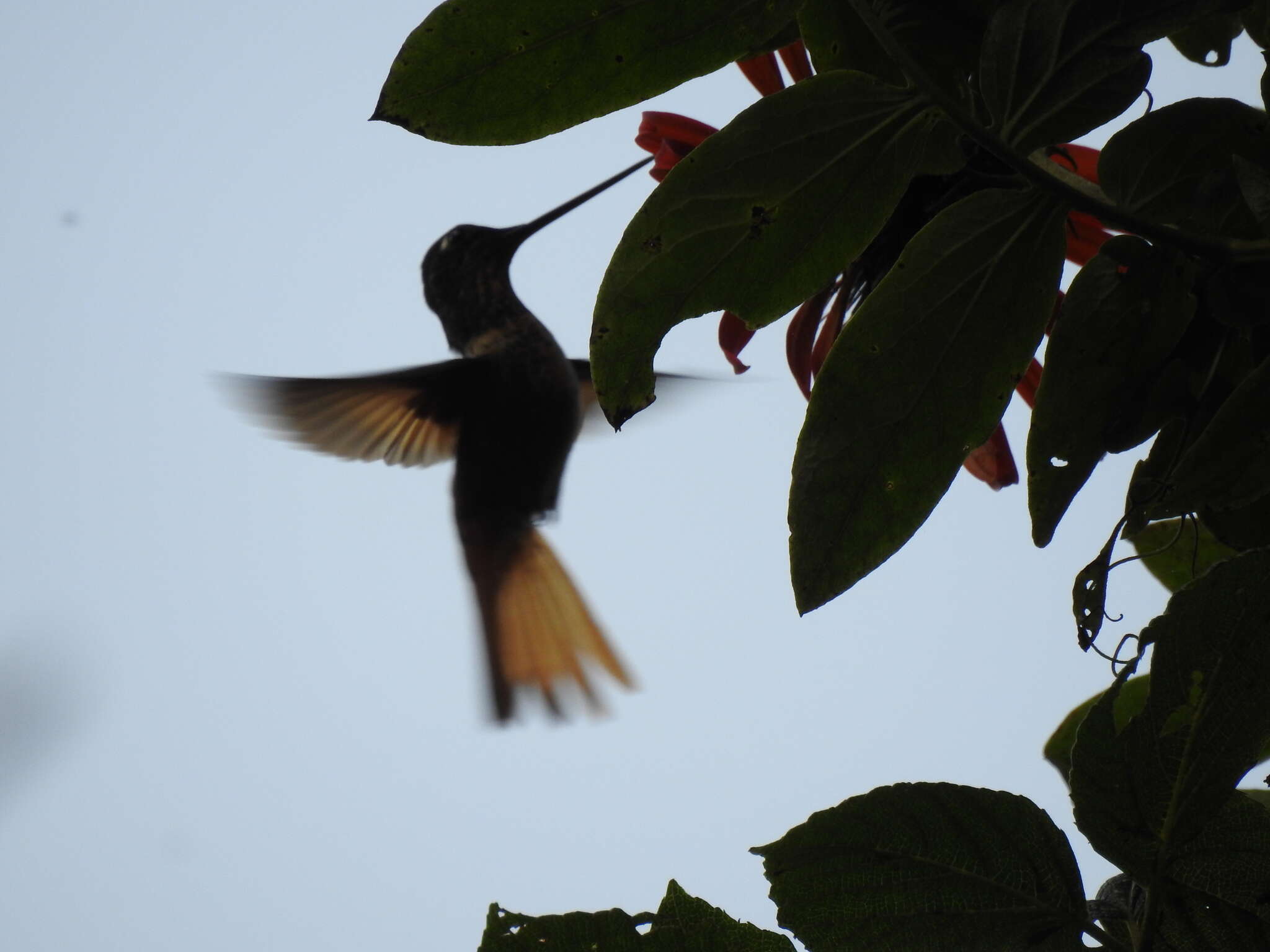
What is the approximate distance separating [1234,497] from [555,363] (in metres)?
2.96

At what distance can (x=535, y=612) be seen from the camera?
400cm

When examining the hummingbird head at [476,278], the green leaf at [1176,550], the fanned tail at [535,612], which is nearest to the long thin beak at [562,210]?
the hummingbird head at [476,278]

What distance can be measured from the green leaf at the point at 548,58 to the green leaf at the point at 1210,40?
2.15ft

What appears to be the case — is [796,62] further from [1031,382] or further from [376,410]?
[376,410]

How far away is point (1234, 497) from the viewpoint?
87cm

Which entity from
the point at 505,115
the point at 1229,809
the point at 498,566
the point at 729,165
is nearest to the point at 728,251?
the point at 729,165

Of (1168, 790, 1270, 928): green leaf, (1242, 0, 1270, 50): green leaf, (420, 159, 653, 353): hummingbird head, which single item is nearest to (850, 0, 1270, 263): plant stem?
(1242, 0, 1270, 50): green leaf

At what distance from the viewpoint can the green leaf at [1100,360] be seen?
929 mm

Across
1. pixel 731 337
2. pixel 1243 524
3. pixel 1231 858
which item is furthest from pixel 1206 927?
pixel 731 337

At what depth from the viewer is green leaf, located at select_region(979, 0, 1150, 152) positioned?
861 mm

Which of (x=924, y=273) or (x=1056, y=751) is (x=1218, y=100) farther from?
(x=1056, y=751)

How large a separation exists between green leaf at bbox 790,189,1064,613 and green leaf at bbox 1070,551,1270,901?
0.64 ft

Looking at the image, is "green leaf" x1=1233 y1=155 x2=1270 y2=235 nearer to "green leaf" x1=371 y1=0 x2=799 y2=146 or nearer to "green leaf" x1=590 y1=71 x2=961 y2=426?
"green leaf" x1=590 y1=71 x2=961 y2=426

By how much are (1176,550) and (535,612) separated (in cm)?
281
